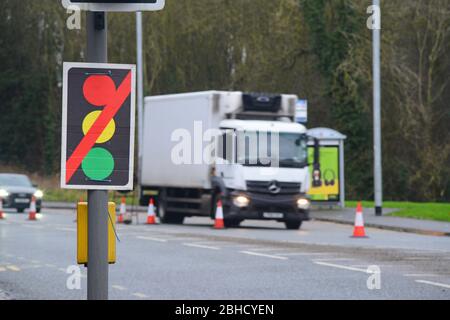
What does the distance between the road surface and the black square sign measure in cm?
680

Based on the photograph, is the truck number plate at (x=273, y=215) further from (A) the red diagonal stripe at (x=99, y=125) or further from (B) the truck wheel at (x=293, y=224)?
(A) the red diagonal stripe at (x=99, y=125)

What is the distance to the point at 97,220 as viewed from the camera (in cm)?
659

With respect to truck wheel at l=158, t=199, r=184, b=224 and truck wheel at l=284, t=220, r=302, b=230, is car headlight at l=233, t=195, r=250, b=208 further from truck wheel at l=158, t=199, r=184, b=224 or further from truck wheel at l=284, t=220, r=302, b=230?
truck wheel at l=158, t=199, r=184, b=224

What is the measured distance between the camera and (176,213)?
33.8m

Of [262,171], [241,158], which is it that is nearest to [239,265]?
[241,158]

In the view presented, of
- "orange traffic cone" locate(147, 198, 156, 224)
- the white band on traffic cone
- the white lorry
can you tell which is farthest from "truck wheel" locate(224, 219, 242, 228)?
"orange traffic cone" locate(147, 198, 156, 224)

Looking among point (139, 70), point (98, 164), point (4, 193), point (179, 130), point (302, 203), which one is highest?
point (139, 70)

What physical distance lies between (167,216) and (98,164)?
27448mm

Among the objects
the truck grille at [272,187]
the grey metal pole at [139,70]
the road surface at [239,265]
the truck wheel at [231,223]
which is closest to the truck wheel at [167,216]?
the truck wheel at [231,223]

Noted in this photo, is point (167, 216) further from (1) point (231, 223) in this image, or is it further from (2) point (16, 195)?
(2) point (16, 195)

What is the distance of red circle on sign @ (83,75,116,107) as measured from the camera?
21.7 ft

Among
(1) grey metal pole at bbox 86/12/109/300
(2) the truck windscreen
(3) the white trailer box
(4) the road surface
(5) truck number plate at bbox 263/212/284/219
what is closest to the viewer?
(1) grey metal pole at bbox 86/12/109/300

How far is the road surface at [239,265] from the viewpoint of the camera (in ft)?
46.4

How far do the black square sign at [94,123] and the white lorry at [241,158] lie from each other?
23.1 meters
